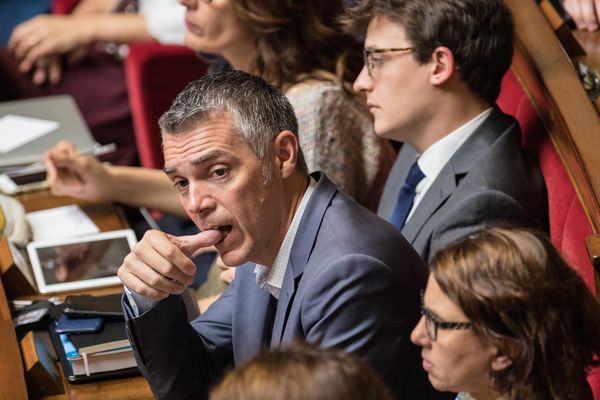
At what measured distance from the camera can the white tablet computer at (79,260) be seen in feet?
7.98

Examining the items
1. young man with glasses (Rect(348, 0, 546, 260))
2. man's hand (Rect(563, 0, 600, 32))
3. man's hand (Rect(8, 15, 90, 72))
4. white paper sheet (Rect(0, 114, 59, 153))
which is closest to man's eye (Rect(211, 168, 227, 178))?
young man with glasses (Rect(348, 0, 546, 260))

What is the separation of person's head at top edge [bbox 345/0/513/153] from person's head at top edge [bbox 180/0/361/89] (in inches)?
12.9

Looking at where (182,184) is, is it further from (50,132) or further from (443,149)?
(50,132)

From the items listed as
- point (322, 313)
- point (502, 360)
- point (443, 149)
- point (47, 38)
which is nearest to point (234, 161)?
point (322, 313)

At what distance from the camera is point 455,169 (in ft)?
7.57

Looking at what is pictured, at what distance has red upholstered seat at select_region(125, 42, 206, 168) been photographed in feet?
12.5

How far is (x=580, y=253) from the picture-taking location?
6.48 ft

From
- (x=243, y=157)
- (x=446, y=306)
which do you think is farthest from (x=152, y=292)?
(x=446, y=306)

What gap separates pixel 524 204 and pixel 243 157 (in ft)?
2.33

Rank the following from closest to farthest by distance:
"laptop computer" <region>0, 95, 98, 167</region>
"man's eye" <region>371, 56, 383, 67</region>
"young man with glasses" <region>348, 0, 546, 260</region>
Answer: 1. "young man with glasses" <region>348, 0, 546, 260</region>
2. "man's eye" <region>371, 56, 383, 67</region>
3. "laptop computer" <region>0, 95, 98, 167</region>

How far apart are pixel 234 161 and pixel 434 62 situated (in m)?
0.73

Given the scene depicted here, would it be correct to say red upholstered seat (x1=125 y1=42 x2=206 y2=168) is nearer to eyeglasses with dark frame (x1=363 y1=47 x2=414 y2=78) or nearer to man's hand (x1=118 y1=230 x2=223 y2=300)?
eyeglasses with dark frame (x1=363 y1=47 x2=414 y2=78)

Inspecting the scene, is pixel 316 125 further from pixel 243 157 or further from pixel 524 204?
pixel 243 157

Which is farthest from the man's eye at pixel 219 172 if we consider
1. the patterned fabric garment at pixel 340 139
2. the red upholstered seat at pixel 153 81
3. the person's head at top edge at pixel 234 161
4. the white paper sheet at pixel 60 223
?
the red upholstered seat at pixel 153 81
